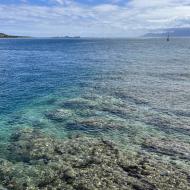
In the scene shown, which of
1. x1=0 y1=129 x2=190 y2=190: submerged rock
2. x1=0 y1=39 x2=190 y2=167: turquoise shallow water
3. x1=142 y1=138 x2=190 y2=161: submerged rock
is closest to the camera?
x1=0 y1=129 x2=190 y2=190: submerged rock

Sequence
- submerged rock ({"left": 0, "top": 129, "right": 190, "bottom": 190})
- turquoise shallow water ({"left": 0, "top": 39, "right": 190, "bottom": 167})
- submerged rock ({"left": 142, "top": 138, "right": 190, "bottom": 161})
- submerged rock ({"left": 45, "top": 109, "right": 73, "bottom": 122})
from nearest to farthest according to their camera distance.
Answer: submerged rock ({"left": 0, "top": 129, "right": 190, "bottom": 190}) < submerged rock ({"left": 142, "top": 138, "right": 190, "bottom": 161}) < turquoise shallow water ({"left": 0, "top": 39, "right": 190, "bottom": 167}) < submerged rock ({"left": 45, "top": 109, "right": 73, "bottom": 122})

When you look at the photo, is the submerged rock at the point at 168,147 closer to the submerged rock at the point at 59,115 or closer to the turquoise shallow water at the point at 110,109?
the turquoise shallow water at the point at 110,109

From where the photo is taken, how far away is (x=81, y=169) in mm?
28047

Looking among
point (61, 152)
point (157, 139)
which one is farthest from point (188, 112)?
point (61, 152)

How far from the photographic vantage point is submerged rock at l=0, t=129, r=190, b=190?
2569 cm

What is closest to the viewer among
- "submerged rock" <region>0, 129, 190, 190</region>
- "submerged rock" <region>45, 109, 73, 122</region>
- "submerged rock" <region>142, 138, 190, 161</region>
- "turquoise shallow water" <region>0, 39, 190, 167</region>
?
"submerged rock" <region>0, 129, 190, 190</region>

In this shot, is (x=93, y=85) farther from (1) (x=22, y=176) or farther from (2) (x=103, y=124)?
(1) (x=22, y=176)

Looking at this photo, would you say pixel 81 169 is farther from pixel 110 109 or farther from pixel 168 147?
pixel 110 109

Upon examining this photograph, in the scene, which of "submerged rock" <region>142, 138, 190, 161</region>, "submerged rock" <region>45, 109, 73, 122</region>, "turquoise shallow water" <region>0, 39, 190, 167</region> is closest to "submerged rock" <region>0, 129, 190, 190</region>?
"turquoise shallow water" <region>0, 39, 190, 167</region>

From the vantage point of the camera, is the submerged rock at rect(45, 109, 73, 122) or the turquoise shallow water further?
the submerged rock at rect(45, 109, 73, 122)

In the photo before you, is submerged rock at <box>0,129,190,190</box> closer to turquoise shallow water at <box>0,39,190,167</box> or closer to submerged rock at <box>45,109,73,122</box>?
turquoise shallow water at <box>0,39,190,167</box>

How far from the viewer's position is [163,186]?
82.8ft

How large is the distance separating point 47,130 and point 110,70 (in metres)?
53.3

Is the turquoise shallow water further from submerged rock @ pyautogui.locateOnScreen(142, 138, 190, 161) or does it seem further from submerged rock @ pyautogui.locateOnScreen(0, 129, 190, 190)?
submerged rock @ pyautogui.locateOnScreen(0, 129, 190, 190)
